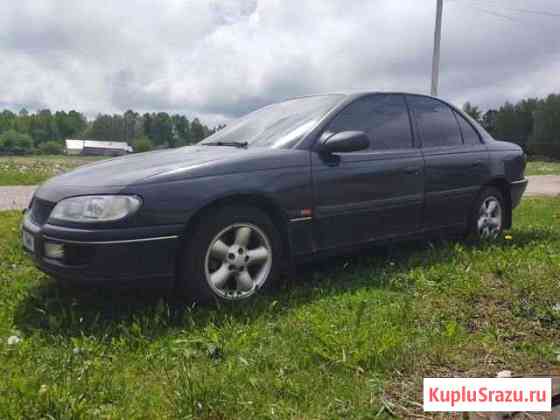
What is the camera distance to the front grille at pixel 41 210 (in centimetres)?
279

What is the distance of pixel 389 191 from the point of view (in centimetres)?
356

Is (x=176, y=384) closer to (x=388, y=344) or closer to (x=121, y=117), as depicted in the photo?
(x=388, y=344)

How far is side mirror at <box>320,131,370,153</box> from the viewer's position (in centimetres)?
313

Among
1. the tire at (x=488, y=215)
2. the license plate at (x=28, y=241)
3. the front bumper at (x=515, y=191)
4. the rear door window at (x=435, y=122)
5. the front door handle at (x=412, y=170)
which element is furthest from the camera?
the front bumper at (x=515, y=191)

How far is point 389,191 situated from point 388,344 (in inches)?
61.8

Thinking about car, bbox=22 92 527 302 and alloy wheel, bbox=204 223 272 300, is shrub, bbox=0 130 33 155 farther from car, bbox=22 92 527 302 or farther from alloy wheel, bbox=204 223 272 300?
alloy wheel, bbox=204 223 272 300

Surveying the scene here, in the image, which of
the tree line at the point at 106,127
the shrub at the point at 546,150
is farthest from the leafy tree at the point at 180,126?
the shrub at the point at 546,150

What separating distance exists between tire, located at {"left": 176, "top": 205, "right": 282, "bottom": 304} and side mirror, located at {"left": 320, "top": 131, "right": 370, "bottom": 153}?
66cm

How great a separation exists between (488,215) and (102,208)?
355 cm

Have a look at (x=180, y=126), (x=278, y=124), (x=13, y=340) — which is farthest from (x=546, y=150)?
(x=180, y=126)

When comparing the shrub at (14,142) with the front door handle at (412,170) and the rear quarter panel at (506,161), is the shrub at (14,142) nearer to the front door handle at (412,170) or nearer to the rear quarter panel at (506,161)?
the rear quarter panel at (506,161)

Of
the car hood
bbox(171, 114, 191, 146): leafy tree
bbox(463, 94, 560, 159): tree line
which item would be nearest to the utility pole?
the car hood

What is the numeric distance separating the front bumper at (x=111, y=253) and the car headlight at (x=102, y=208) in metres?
0.07

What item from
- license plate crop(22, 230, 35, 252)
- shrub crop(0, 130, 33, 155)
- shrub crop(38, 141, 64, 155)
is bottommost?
license plate crop(22, 230, 35, 252)
